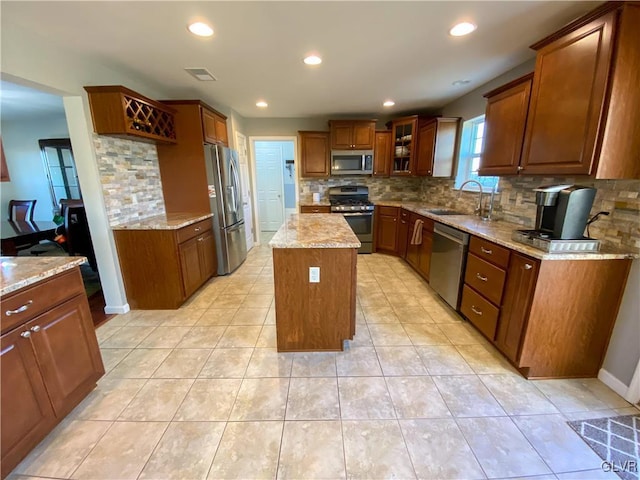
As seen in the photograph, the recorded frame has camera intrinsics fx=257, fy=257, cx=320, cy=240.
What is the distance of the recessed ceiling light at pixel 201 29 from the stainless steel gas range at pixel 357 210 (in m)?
2.98

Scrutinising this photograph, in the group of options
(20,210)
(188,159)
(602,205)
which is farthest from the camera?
(20,210)

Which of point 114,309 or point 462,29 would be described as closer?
point 462,29

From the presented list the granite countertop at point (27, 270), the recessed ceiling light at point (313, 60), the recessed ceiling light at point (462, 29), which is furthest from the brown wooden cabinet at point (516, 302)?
the granite countertop at point (27, 270)

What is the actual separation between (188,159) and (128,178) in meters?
0.72

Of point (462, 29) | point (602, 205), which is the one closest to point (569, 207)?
point (602, 205)

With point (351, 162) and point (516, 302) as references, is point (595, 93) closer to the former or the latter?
point (516, 302)

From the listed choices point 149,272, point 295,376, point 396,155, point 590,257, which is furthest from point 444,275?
point 149,272

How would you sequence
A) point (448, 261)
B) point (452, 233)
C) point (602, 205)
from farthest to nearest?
point (448, 261) < point (452, 233) < point (602, 205)

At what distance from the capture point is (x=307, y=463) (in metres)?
1.28

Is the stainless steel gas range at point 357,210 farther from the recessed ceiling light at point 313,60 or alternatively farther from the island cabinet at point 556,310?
the island cabinet at point 556,310

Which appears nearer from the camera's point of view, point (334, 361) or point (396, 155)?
point (334, 361)

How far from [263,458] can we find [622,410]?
2139 millimetres

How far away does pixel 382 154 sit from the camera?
181 inches

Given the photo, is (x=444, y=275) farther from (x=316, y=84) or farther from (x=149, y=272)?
(x=149, y=272)
